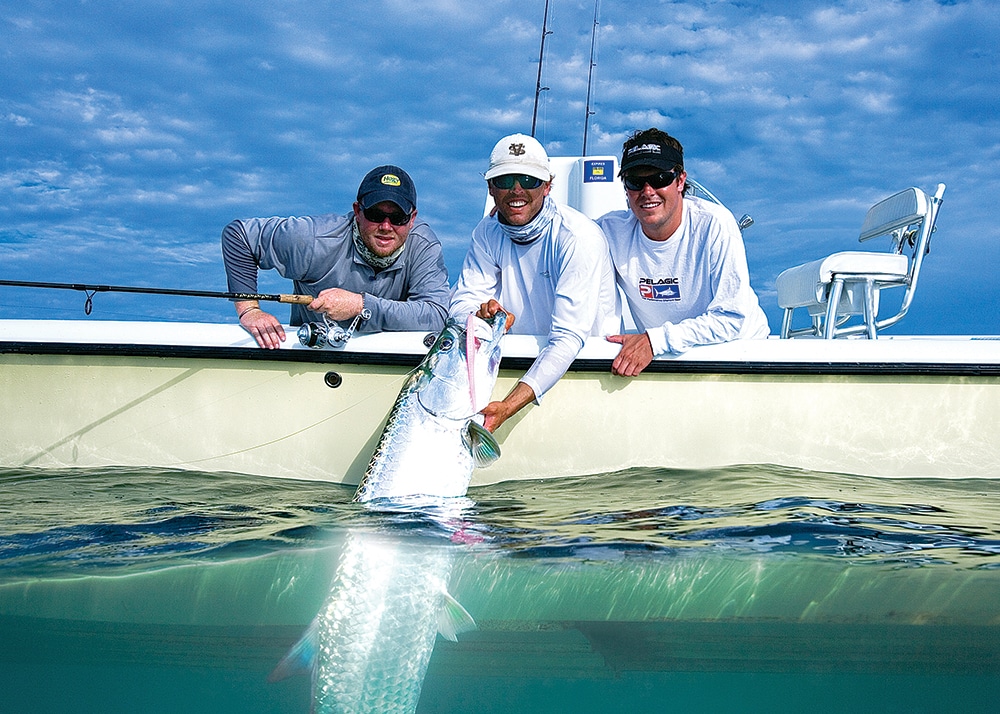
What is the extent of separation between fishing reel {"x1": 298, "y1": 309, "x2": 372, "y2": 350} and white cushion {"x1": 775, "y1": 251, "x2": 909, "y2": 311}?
3525 millimetres

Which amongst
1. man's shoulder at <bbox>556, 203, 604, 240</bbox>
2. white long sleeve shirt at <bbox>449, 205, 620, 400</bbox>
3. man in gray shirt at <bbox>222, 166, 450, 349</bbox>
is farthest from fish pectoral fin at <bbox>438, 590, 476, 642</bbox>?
man's shoulder at <bbox>556, 203, 604, 240</bbox>

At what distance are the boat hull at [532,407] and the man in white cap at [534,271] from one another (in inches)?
8.9

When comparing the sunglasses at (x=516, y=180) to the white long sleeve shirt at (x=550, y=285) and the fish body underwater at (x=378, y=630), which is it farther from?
the fish body underwater at (x=378, y=630)

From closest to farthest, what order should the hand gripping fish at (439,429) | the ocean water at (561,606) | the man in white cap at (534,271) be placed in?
the ocean water at (561,606)
the hand gripping fish at (439,429)
the man in white cap at (534,271)

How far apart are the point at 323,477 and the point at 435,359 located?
105 centimetres

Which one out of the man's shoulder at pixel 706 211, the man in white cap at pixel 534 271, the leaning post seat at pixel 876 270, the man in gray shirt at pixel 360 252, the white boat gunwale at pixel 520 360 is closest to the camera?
the man in white cap at pixel 534 271

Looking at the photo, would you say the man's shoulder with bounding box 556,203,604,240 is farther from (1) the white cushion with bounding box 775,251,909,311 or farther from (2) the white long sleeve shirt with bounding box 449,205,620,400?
(1) the white cushion with bounding box 775,251,909,311

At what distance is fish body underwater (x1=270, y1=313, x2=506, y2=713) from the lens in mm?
2160

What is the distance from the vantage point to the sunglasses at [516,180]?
410 cm

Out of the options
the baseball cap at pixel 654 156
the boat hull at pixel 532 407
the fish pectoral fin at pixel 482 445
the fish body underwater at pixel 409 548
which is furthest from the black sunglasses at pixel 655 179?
the fish pectoral fin at pixel 482 445

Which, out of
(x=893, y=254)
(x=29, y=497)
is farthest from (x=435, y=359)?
(x=893, y=254)

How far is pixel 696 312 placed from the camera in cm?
443

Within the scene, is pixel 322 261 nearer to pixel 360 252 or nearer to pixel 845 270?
pixel 360 252

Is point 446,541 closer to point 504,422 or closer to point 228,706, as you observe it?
point 228,706
